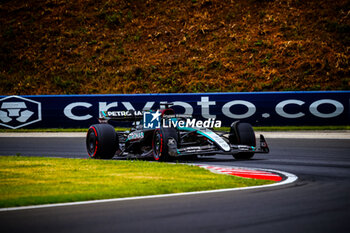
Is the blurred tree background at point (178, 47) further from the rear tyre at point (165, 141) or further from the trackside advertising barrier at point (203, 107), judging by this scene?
the rear tyre at point (165, 141)

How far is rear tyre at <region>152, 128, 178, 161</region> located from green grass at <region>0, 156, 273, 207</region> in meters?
0.76

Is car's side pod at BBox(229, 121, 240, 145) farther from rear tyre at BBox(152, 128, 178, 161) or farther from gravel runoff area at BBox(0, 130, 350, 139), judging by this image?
gravel runoff area at BBox(0, 130, 350, 139)

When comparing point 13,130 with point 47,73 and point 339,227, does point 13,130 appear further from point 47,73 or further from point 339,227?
point 339,227

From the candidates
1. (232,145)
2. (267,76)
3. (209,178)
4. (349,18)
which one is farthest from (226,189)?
(349,18)

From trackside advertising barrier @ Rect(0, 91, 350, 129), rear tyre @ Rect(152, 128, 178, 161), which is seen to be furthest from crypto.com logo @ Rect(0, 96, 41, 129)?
rear tyre @ Rect(152, 128, 178, 161)

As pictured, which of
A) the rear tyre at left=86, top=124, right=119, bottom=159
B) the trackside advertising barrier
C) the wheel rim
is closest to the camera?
the rear tyre at left=86, top=124, right=119, bottom=159

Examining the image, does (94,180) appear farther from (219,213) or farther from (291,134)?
(291,134)

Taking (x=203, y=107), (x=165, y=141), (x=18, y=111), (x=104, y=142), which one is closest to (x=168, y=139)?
(x=165, y=141)

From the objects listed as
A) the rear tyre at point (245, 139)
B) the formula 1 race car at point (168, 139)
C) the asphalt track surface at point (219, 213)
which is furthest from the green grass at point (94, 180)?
the rear tyre at point (245, 139)

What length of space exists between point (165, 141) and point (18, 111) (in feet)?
42.1

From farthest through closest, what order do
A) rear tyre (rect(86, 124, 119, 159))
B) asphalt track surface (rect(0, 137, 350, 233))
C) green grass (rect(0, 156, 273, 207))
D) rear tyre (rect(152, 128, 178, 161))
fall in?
rear tyre (rect(86, 124, 119, 159)) → rear tyre (rect(152, 128, 178, 161)) → green grass (rect(0, 156, 273, 207)) → asphalt track surface (rect(0, 137, 350, 233))

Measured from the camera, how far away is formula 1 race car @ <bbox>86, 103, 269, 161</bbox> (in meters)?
12.2

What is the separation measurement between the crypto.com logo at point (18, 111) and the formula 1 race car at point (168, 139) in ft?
32.3

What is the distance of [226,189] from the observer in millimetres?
7828
